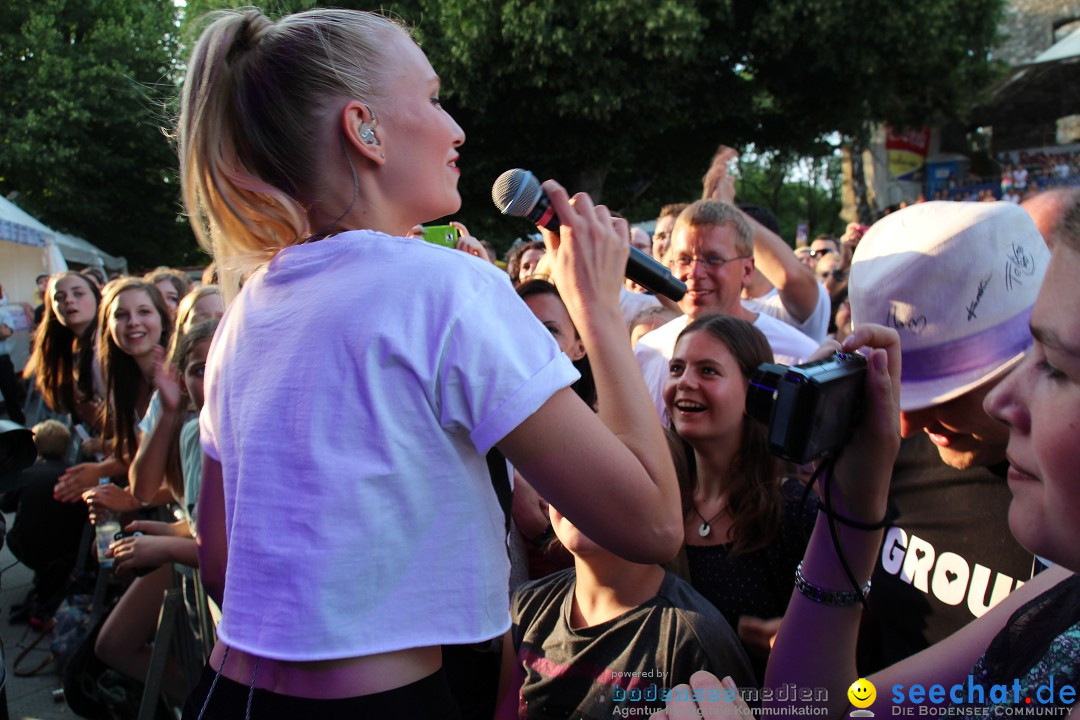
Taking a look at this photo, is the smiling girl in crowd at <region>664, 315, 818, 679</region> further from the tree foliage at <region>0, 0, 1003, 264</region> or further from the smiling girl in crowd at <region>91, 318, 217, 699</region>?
the tree foliage at <region>0, 0, 1003, 264</region>

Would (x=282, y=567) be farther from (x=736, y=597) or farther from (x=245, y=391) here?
(x=736, y=597)

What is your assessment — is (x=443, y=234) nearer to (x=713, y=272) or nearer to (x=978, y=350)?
(x=713, y=272)

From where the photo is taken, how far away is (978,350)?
1.65 m

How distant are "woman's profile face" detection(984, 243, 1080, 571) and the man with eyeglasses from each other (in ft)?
8.39

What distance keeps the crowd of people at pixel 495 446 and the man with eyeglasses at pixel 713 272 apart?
5.36ft

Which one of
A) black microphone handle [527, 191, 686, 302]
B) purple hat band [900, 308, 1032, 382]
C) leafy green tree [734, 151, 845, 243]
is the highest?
black microphone handle [527, 191, 686, 302]


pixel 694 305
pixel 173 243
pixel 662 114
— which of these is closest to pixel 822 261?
pixel 694 305

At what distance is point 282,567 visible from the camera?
1.09 m

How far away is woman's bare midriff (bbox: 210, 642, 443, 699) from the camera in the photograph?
3.51 ft

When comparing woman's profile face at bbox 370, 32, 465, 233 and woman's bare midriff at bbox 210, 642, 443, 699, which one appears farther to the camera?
woman's profile face at bbox 370, 32, 465, 233

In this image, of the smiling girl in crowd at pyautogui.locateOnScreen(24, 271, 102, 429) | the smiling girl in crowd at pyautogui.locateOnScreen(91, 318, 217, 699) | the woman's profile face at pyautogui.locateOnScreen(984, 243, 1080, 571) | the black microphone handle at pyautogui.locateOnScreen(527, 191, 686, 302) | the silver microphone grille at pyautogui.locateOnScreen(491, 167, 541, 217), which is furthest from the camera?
the smiling girl in crowd at pyautogui.locateOnScreen(24, 271, 102, 429)

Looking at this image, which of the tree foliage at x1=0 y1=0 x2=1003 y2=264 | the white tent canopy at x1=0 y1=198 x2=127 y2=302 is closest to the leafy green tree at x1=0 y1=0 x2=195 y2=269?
the tree foliage at x1=0 y1=0 x2=1003 y2=264

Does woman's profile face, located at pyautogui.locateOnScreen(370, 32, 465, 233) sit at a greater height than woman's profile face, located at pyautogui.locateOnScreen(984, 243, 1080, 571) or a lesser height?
greater

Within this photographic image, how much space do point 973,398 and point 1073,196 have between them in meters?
0.82
